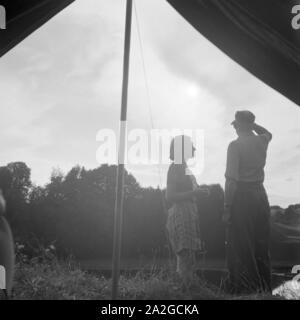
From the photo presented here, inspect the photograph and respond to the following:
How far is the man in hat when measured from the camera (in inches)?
145

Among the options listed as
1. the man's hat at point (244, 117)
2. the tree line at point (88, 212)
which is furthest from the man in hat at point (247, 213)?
the tree line at point (88, 212)

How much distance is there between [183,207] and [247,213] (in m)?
0.57

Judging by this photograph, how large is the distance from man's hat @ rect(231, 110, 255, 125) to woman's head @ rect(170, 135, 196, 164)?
0.47 metres

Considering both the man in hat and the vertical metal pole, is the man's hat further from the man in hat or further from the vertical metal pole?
the vertical metal pole

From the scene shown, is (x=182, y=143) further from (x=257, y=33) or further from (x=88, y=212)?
(x=88, y=212)

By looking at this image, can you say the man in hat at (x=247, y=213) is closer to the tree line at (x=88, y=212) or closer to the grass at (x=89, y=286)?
the grass at (x=89, y=286)

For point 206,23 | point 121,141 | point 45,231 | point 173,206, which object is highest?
point 206,23

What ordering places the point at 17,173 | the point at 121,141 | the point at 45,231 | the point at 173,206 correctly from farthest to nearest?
the point at 17,173 → the point at 45,231 → the point at 173,206 → the point at 121,141

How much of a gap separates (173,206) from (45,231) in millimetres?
12485

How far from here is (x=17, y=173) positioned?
55.6 feet

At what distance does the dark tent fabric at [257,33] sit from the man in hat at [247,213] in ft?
1.40

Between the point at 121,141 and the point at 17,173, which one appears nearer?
the point at 121,141
